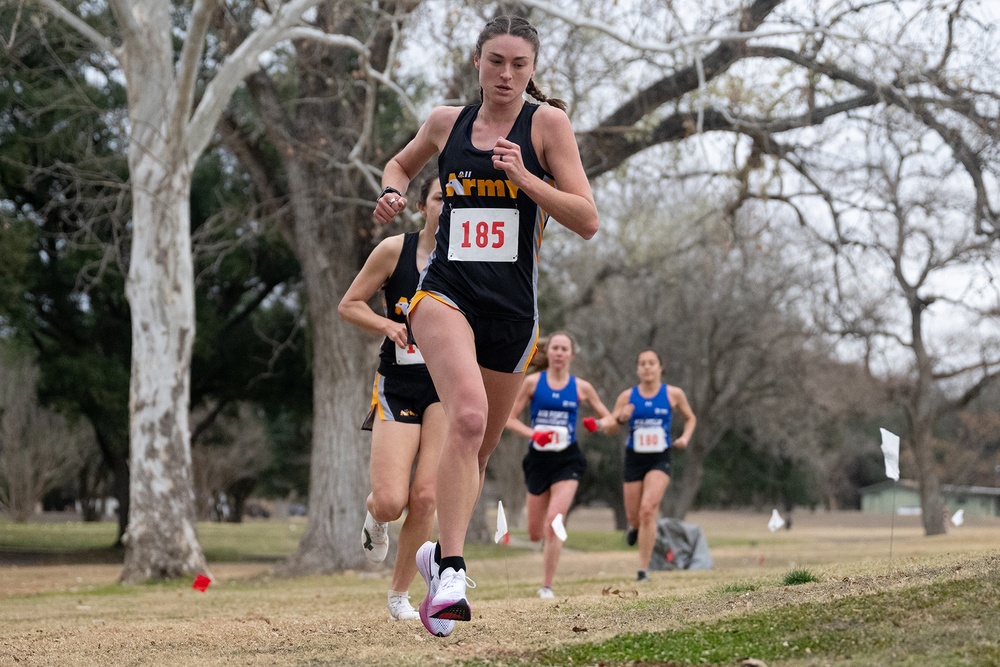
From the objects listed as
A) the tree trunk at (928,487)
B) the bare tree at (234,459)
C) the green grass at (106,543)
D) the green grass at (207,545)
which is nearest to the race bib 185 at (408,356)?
the green grass at (207,545)

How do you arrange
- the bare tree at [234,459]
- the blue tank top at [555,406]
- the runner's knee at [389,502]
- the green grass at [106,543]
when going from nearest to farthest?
the runner's knee at [389,502], the blue tank top at [555,406], the green grass at [106,543], the bare tree at [234,459]

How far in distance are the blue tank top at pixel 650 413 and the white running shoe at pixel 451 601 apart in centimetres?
701

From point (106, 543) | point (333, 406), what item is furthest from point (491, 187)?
point (106, 543)

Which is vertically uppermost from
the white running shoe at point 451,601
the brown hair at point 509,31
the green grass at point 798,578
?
the brown hair at point 509,31

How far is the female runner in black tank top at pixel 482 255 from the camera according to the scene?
4.64 meters

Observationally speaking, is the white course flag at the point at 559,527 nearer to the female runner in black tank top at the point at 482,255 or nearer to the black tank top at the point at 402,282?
the black tank top at the point at 402,282

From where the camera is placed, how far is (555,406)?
1053cm

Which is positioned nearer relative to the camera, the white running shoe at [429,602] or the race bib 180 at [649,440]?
the white running shoe at [429,602]

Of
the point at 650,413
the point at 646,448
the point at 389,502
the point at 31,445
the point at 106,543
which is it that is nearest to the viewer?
the point at 389,502

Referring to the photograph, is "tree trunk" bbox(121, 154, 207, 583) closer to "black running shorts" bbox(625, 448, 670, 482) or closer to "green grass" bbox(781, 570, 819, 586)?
"black running shorts" bbox(625, 448, 670, 482)

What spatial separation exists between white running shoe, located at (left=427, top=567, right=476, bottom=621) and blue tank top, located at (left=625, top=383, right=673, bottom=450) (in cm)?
701

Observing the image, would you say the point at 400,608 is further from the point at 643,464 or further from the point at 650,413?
the point at 650,413

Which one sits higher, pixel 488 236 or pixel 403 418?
pixel 488 236

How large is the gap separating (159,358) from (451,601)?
1096cm
